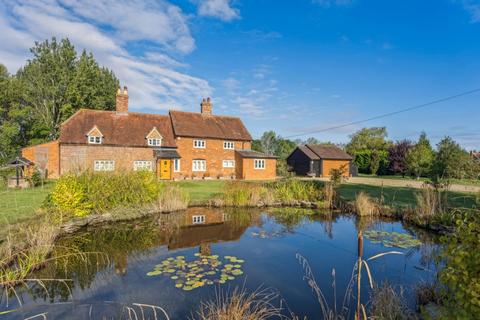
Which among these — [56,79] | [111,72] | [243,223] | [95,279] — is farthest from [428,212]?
[111,72]

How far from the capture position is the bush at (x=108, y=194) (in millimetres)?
10055

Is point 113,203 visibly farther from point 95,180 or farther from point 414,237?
point 414,237

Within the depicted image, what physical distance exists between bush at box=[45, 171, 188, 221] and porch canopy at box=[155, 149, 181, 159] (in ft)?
39.3

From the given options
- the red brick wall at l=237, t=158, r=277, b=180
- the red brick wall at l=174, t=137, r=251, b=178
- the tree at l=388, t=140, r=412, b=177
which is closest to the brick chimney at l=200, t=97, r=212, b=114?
the red brick wall at l=174, t=137, r=251, b=178

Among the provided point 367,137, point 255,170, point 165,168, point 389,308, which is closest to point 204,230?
point 389,308

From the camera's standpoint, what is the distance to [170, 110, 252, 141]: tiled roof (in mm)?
29044

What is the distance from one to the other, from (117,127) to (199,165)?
355 inches

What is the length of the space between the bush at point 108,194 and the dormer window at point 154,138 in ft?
46.0

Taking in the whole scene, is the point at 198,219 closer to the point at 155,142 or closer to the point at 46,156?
the point at 155,142

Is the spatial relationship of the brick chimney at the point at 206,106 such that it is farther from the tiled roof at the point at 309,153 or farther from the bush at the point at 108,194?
the bush at the point at 108,194

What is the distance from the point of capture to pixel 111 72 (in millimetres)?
43219

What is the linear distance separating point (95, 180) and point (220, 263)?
723 cm

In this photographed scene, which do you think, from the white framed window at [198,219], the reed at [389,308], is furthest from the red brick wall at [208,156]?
the reed at [389,308]

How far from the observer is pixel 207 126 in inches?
1208
